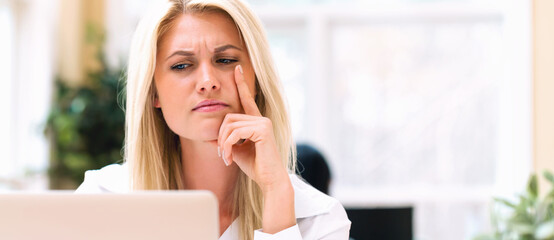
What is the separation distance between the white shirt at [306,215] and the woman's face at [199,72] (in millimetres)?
237

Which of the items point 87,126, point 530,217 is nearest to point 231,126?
point 530,217

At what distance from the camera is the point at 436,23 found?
19.3ft

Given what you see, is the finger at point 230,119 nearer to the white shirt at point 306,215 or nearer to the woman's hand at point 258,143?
the woman's hand at point 258,143

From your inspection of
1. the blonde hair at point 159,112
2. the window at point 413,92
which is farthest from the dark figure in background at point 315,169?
the window at point 413,92

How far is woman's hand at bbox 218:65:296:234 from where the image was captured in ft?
4.56

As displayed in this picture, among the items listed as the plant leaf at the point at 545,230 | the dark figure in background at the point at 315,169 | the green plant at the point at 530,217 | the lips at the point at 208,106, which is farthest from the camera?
the green plant at the point at 530,217

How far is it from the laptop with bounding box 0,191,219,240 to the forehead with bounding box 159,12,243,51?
0.66 metres

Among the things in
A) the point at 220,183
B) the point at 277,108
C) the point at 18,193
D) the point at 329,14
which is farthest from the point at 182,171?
the point at 329,14

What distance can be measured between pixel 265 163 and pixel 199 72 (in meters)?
0.24

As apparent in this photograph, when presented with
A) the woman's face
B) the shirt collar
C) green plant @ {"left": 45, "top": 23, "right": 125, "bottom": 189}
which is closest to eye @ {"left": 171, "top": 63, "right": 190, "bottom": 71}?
the woman's face

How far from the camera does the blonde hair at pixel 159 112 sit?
1.54 metres

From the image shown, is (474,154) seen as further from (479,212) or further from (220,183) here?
(220,183)

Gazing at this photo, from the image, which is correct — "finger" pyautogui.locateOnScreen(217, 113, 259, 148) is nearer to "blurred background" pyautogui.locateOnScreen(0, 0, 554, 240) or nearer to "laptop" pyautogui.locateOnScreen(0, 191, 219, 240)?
"laptop" pyautogui.locateOnScreen(0, 191, 219, 240)

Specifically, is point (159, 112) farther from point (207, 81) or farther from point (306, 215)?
point (306, 215)
